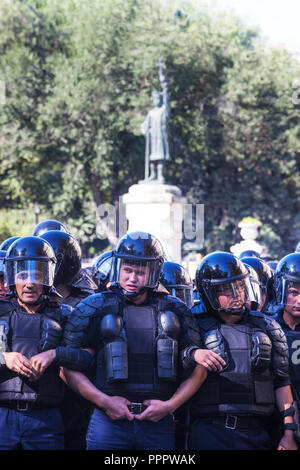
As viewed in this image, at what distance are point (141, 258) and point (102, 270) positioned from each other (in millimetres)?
1629

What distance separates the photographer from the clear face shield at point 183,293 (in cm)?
536

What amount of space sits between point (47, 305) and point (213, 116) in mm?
23793

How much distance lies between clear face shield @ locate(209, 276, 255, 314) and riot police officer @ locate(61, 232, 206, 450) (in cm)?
24

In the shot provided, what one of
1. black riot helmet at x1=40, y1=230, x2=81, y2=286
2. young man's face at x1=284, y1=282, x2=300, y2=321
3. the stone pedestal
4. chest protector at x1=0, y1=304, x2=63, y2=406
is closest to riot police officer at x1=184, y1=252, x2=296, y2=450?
young man's face at x1=284, y1=282, x2=300, y2=321

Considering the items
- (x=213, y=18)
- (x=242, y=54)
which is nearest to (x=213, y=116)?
(x=242, y=54)

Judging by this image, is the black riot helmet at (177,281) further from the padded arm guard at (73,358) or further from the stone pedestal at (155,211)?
the stone pedestal at (155,211)

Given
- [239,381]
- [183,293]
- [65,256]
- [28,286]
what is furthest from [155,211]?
[239,381]

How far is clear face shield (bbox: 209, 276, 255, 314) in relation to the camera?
13.2ft

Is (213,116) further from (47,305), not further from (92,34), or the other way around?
(47,305)

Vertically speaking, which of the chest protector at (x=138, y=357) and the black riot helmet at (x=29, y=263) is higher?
the black riot helmet at (x=29, y=263)

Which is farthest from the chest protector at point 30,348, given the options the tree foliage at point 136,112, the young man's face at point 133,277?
the tree foliage at point 136,112

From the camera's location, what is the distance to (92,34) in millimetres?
25656

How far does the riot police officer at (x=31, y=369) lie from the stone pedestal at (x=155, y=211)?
12849 millimetres

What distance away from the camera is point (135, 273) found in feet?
13.3
